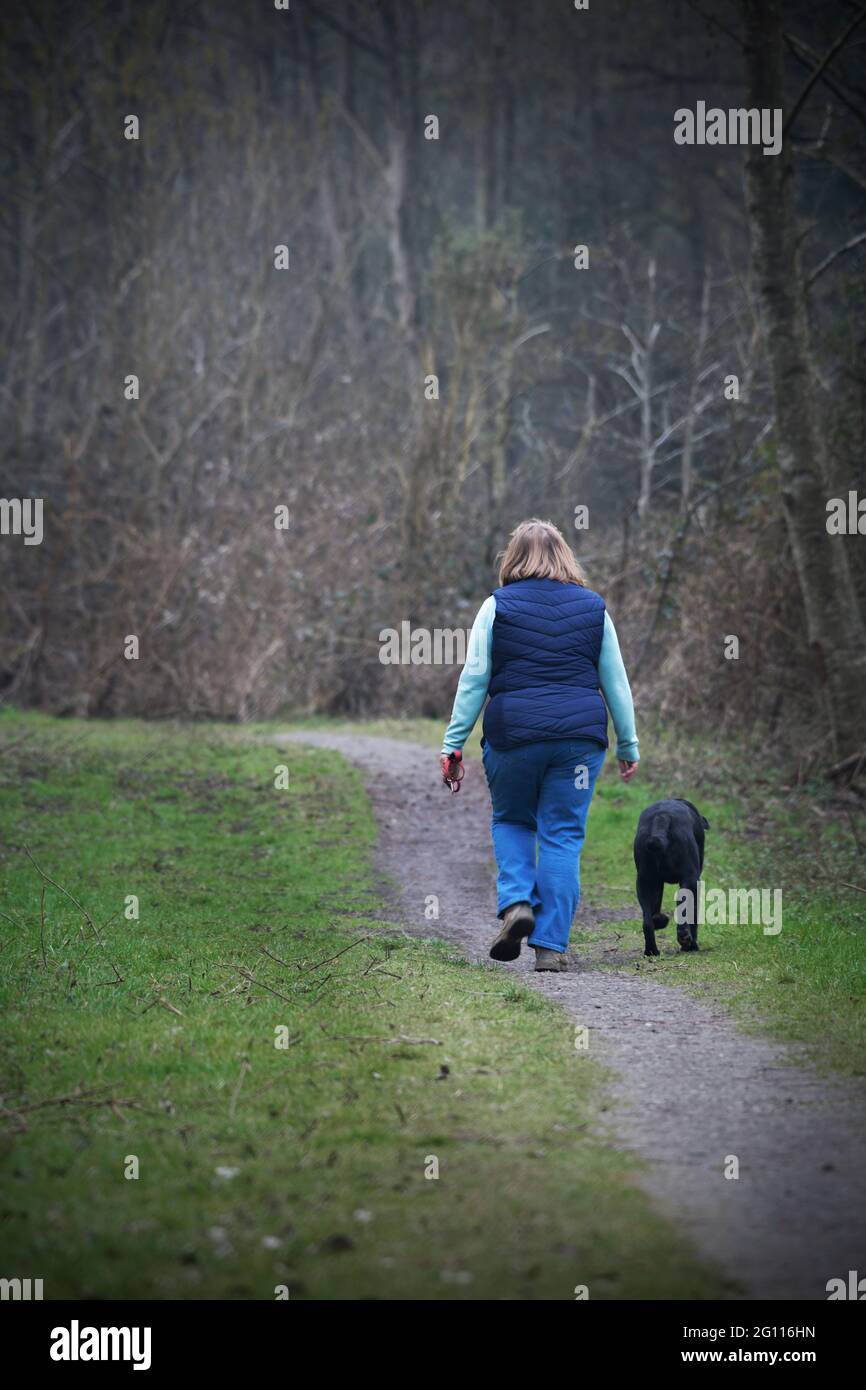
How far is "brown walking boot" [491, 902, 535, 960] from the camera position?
7.21 meters

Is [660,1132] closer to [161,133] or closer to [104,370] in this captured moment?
[104,370]

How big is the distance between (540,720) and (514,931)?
42.1 inches

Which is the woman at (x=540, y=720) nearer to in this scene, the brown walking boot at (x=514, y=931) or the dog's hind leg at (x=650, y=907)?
the brown walking boot at (x=514, y=931)

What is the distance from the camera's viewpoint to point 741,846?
1157 centimetres

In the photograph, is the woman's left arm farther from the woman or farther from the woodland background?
the woodland background

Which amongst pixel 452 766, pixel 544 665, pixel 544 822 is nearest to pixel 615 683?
pixel 544 665

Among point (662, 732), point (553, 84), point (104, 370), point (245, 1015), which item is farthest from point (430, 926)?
point (553, 84)

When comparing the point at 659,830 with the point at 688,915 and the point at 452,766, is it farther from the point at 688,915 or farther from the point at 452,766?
the point at 452,766

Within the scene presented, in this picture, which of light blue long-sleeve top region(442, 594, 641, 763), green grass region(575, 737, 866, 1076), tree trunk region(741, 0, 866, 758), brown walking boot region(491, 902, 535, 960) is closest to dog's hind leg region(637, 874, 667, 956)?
green grass region(575, 737, 866, 1076)

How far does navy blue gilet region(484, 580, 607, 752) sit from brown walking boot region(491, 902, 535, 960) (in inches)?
33.0

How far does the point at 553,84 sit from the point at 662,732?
2794 cm

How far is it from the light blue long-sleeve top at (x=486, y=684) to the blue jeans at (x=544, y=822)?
0.68 ft

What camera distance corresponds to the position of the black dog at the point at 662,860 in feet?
26.4

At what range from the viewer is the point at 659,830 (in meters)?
8.09
